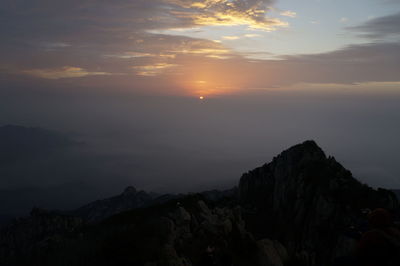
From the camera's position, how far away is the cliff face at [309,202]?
65.3 meters

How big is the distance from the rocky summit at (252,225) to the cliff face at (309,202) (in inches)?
7.9

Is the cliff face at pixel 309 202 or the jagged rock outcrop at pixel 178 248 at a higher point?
the jagged rock outcrop at pixel 178 248

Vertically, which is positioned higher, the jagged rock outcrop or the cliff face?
the jagged rock outcrop

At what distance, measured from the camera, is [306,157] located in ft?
290

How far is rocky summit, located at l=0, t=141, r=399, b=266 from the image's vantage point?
31.5 m

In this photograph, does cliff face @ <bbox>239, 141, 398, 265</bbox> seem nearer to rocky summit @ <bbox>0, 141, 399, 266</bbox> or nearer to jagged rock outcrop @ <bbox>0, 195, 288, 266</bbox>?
rocky summit @ <bbox>0, 141, 399, 266</bbox>

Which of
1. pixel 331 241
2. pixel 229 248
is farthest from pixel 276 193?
pixel 229 248

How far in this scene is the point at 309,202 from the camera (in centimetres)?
7431

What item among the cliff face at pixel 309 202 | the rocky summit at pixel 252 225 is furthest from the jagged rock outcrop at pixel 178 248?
the cliff face at pixel 309 202

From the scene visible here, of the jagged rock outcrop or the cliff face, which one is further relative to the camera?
the cliff face

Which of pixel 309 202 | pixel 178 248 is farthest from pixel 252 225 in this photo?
pixel 178 248

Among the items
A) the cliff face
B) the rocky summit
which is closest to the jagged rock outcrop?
the rocky summit

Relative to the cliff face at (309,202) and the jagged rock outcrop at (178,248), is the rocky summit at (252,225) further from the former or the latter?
the cliff face at (309,202)

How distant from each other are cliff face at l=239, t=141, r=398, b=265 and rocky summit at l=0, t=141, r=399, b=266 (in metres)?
0.20
